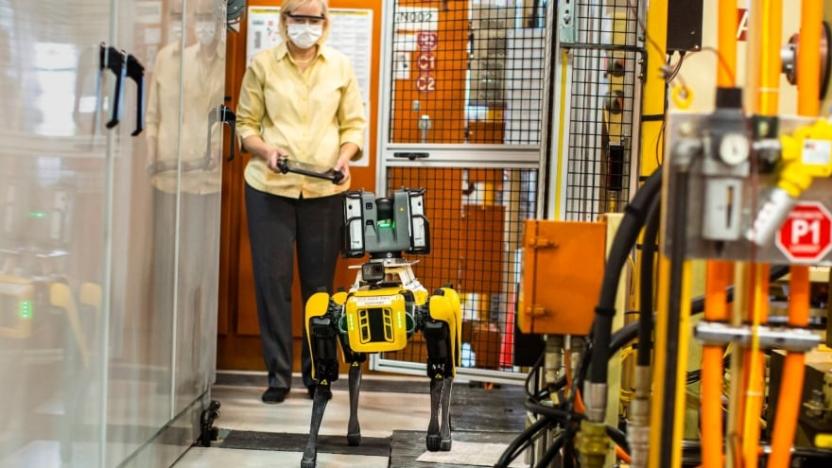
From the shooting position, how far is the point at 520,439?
1.73 m

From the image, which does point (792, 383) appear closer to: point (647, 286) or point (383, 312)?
point (647, 286)

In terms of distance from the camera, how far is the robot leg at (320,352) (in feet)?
8.99

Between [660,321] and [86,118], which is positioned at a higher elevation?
[86,118]

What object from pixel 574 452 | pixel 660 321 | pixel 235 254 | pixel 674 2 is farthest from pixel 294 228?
pixel 660 321

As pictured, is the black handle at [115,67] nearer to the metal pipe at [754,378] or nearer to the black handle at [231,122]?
the black handle at [231,122]

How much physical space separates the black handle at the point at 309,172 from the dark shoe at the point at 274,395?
3.35 ft

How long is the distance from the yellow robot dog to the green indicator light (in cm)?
114

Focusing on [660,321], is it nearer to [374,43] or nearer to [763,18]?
[763,18]

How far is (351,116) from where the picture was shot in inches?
145

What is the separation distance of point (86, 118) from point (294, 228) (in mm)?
1761

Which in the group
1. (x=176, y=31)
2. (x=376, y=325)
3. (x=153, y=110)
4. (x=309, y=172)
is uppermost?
(x=176, y=31)

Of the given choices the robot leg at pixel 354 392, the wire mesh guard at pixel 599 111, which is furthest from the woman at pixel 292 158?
the wire mesh guard at pixel 599 111

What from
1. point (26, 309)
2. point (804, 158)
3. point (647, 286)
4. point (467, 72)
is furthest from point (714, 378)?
point (467, 72)

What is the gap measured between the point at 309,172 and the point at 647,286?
2090mm
